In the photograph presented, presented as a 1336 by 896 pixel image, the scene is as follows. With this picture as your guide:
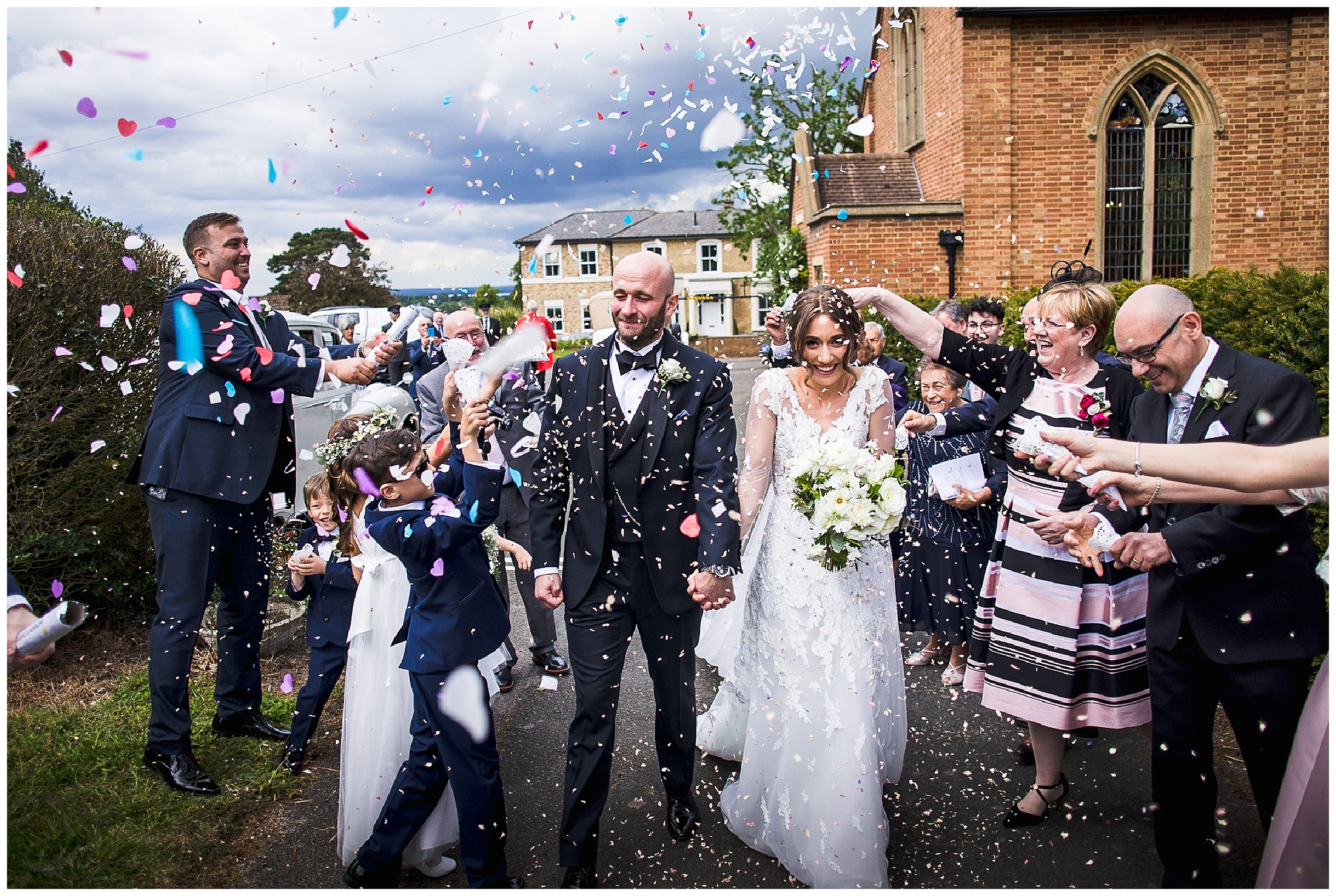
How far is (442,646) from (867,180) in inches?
584

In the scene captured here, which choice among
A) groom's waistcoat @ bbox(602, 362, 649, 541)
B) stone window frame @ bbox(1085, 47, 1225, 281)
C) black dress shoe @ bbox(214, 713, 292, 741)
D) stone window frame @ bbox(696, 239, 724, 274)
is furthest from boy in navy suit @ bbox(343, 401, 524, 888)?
stone window frame @ bbox(696, 239, 724, 274)

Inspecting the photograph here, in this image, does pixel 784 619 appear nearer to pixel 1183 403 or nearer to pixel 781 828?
pixel 781 828

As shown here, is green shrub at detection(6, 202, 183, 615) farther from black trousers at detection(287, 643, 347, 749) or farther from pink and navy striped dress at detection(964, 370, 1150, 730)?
pink and navy striped dress at detection(964, 370, 1150, 730)

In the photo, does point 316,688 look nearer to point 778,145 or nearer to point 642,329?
point 642,329

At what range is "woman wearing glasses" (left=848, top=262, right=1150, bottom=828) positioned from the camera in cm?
349

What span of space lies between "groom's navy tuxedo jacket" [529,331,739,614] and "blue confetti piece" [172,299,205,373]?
5.82 ft

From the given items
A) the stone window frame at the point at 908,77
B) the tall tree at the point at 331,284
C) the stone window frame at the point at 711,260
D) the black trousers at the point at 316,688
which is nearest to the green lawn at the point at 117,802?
the black trousers at the point at 316,688

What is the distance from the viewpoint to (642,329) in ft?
11.6

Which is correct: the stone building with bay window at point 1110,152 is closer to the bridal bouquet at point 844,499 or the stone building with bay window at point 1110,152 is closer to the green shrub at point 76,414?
the green shrub at point 76,414

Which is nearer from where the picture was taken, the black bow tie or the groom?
the groom

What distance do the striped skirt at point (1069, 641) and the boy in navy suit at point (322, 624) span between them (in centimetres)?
299

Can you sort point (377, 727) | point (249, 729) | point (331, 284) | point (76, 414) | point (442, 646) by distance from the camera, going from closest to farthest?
point (442, 646)
point (377, 727)
point (249, 729)
point (76, 414)
point (331, 284)

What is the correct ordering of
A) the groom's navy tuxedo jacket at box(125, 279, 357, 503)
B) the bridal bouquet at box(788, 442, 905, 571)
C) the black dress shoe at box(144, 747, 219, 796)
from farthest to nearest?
the groom's navy tuxedo jacket at box(125, 279, 357, 503) < the black dress shoe at box(144, 747, 219, 796) < the bridal bouquet at box(788, 442, 905, 571)

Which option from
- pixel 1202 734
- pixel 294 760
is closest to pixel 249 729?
pixel 294 760
